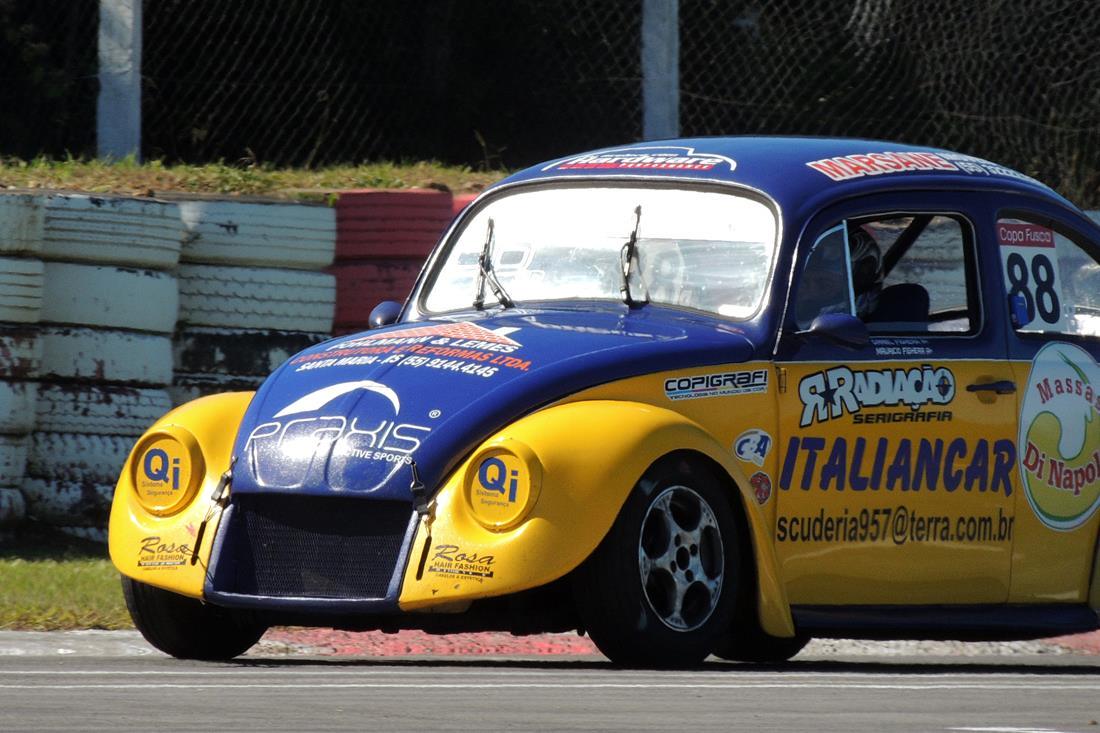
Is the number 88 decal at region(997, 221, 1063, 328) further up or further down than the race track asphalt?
further up

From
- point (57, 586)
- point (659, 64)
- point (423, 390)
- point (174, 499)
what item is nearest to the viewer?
point (423, 390)

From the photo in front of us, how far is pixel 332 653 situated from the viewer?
24.7ft

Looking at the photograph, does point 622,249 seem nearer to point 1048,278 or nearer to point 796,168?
point 796,168

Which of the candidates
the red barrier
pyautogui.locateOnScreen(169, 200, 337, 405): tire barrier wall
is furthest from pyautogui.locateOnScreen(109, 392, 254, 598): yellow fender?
the red barrier

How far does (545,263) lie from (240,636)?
5.14ft

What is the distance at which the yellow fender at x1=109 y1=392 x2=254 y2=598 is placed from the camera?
6281 millimetres

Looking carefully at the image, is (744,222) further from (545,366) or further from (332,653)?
(332,653)

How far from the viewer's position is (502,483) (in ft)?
19.2

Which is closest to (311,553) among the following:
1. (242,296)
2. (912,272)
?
(912,272)

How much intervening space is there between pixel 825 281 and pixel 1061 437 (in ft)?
3.28

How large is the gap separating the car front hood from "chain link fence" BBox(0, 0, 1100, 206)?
5.63 m

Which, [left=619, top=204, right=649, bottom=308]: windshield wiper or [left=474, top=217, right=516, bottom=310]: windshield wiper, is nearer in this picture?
[left=619, top=204, right=649, bottom=308]: windshield wiper

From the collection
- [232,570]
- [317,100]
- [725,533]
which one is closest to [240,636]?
[232,570]

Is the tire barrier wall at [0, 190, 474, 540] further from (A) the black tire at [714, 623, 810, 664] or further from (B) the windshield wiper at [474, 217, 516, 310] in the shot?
(A) the black tire at [714, 623, 810, 664]
